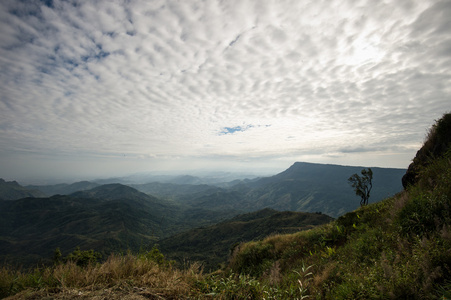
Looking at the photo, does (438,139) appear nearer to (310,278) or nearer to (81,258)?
(310,278)

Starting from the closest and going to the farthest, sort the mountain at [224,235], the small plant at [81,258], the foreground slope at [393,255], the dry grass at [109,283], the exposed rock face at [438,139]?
the dry grass at [109,283] → the foreground slope at [393,255] → the small plant at [81,258] → the exposed rock face at [438,139] → the mountain at [224,235]

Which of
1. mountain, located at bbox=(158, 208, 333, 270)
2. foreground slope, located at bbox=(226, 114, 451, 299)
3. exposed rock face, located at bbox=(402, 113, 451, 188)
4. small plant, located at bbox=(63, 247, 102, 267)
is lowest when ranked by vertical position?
mountain, located at bbox=(158, 208, 333, 270)

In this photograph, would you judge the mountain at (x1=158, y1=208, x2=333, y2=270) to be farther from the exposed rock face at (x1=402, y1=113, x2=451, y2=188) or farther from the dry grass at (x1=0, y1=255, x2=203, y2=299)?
the dry grass at (x1=0, y1=255, x2=203, y2=299)

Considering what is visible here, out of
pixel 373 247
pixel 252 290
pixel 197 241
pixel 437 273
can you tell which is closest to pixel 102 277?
pixel 252 290

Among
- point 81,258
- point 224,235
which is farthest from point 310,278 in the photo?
point 224,235

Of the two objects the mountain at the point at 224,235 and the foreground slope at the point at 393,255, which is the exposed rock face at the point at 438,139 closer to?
the foreground slope at the point at 393,255

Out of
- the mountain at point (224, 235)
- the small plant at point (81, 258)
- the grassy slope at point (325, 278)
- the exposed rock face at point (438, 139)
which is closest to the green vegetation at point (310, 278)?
the grassy slope at point (325, 278)

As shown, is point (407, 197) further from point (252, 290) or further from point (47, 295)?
point (47, 295)

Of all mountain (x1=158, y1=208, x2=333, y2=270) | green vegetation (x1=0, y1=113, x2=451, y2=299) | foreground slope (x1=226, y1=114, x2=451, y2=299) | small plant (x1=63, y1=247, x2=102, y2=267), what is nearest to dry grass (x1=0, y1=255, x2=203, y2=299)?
green vegetation (x1=0, y1=113, x2=451, y2=299)

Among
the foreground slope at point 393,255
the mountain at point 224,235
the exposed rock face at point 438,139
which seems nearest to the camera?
the foreground slope at point 393,255

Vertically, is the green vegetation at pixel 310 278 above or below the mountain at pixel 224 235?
above

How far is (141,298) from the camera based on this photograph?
10.2 ft

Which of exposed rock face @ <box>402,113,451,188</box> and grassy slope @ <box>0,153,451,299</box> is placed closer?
grassy slope @ <box>0,153,451,299</box>

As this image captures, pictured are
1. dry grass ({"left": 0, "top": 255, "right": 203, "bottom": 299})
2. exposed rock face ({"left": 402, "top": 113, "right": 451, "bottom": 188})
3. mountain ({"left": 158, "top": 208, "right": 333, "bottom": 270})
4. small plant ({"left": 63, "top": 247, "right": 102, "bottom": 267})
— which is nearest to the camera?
dry grass ({"left": 0, "top": 255, "right": 203, "bottom": 299})
